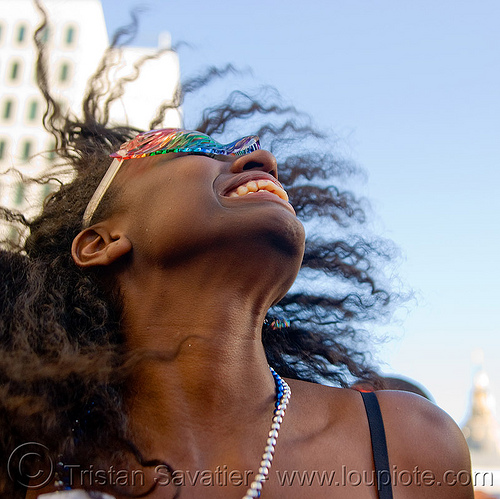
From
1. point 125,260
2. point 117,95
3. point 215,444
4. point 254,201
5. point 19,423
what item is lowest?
point 19,423

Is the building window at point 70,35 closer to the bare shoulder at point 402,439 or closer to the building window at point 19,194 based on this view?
the building window at point 19,194

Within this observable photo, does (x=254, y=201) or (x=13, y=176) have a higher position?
(x=254, y=201)

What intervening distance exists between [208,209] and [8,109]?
151 ft

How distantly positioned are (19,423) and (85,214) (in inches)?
43.4

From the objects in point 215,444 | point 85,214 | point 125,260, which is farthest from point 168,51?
point 215,444

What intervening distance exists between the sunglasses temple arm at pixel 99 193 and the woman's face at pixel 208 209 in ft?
0.57

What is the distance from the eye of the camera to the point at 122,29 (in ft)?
12.0

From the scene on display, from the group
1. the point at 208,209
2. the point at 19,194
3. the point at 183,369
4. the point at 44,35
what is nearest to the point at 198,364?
the point at 183,369

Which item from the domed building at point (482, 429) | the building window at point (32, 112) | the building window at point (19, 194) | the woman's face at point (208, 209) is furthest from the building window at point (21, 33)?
the woman's face at point (208, 209)

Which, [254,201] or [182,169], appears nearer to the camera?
[254,201]

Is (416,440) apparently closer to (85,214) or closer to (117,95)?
(85,214)

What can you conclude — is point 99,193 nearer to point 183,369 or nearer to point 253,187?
point 253,187

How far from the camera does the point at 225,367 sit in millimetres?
2246

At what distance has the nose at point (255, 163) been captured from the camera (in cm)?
261
